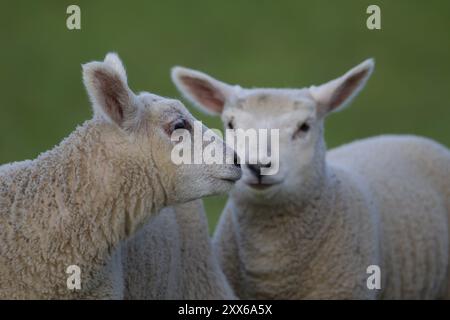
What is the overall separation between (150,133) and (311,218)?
1.61 m

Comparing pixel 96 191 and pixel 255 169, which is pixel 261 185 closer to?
pixel 255 169

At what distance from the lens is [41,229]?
4.16m

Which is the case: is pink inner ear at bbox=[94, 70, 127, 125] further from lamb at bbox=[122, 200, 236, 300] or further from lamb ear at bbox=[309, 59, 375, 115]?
lamb ear at bbox=[309, 59, 375, 115]

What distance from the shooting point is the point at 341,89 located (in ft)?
19.6

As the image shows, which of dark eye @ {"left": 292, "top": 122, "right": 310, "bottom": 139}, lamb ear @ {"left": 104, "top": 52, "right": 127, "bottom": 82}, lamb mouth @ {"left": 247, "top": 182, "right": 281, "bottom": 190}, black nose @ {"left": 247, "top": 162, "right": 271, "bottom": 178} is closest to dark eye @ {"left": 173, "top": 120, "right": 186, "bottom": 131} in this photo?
lamb ear @ {"left": 104, "top": 52, "right": 127, "bottom": 82}

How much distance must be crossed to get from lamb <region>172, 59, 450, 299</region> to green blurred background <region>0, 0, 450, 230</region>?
519 centimetres

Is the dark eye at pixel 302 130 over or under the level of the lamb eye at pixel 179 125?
over

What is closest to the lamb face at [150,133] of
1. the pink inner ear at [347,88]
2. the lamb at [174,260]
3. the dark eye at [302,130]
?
the lamb at [174,260]

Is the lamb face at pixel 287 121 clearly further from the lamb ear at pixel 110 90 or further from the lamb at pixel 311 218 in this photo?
the lamb ear at pixel 110 90

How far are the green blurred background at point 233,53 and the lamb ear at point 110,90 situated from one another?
21.1 feet

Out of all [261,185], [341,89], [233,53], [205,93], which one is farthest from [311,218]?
[233,53]

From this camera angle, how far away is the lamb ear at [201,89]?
5.96 meters

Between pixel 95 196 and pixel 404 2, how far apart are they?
52.0ft

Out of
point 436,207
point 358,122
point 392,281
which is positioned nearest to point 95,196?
point 392,281
